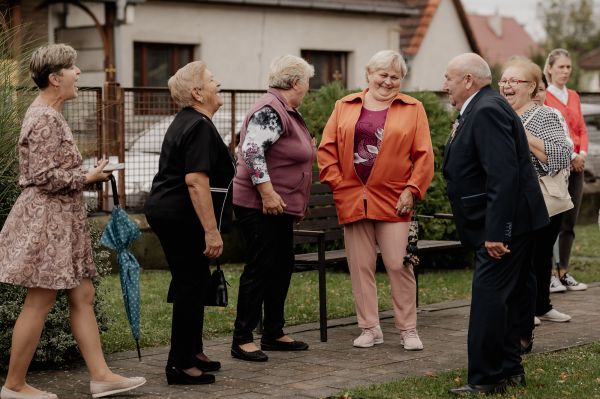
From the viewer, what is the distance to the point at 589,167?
59.3 ft

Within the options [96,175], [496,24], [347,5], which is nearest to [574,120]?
[96,175]

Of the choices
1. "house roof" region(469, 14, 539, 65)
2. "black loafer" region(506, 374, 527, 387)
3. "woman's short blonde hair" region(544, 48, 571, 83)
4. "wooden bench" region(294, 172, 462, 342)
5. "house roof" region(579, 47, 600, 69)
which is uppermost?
"house roof" region(469, 14, 539, 65)

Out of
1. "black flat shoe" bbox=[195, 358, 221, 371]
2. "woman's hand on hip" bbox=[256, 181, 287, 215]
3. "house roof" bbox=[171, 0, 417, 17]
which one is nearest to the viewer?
"black flat shoe" bbox=[195, 358, 221, 371]

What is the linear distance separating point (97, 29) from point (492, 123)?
15.4 m

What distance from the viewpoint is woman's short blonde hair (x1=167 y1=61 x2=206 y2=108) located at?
702 cm

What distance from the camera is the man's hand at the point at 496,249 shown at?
6469mm

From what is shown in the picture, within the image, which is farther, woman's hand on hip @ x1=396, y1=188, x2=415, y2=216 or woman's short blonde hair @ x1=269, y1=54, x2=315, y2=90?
woman's hand on hip @ x1=396, y1=188, x2=415, y2=216

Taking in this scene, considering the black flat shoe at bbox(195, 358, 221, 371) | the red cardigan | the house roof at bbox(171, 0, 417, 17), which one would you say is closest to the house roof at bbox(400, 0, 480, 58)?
the house roof at bbox(171, 0, 417, 17)

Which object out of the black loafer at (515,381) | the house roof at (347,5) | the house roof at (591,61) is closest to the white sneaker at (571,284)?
the black loafer at (515,381)

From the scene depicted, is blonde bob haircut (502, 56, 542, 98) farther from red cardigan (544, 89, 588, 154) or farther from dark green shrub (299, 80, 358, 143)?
dark green shrub (299, 80, 358, 143)

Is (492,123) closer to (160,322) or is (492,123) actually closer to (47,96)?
(47,96)

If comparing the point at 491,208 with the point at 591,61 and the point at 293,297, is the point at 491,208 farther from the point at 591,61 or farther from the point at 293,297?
the point at 591,61

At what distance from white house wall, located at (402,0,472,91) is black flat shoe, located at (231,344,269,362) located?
2150 cm

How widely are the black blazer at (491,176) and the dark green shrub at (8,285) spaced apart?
2340 millimetres
